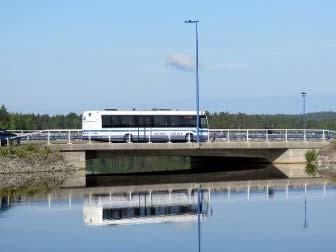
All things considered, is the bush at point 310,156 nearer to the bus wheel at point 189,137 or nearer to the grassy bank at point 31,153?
the bus wheel at point 189,137

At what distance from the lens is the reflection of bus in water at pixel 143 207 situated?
2873 cm

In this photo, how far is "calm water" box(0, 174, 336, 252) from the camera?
22469 mm

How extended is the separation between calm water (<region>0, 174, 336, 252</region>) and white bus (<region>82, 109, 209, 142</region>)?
53.0 feet

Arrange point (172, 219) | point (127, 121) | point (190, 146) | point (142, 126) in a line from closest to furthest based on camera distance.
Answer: point (172, 219) < point (190, 146) < point (127, 121) < point (142, 126)

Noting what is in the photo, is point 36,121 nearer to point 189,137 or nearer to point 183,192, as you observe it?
point 189,137

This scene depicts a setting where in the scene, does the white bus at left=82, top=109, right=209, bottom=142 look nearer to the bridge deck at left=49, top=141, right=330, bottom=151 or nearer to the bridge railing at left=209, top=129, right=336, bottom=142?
the bridge railing at left=209, top=129, right=336, bottom=142

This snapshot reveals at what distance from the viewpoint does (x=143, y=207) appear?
33188 mm

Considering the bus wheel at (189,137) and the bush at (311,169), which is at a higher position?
the bus wheel at (189,137)

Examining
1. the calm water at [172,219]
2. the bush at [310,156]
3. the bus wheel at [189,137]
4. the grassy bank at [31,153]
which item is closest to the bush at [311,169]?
the bush at [310,156]

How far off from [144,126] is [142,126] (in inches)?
9.1

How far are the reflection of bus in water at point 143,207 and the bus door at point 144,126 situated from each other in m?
19.4

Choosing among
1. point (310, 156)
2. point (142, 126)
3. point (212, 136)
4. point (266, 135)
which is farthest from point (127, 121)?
point (310, 156)

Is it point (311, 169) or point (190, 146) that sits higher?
point (190, 146)

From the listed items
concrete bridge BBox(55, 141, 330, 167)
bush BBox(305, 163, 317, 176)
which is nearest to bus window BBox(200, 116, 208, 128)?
concrete bridge BBox(55, 141, 330, 167)
